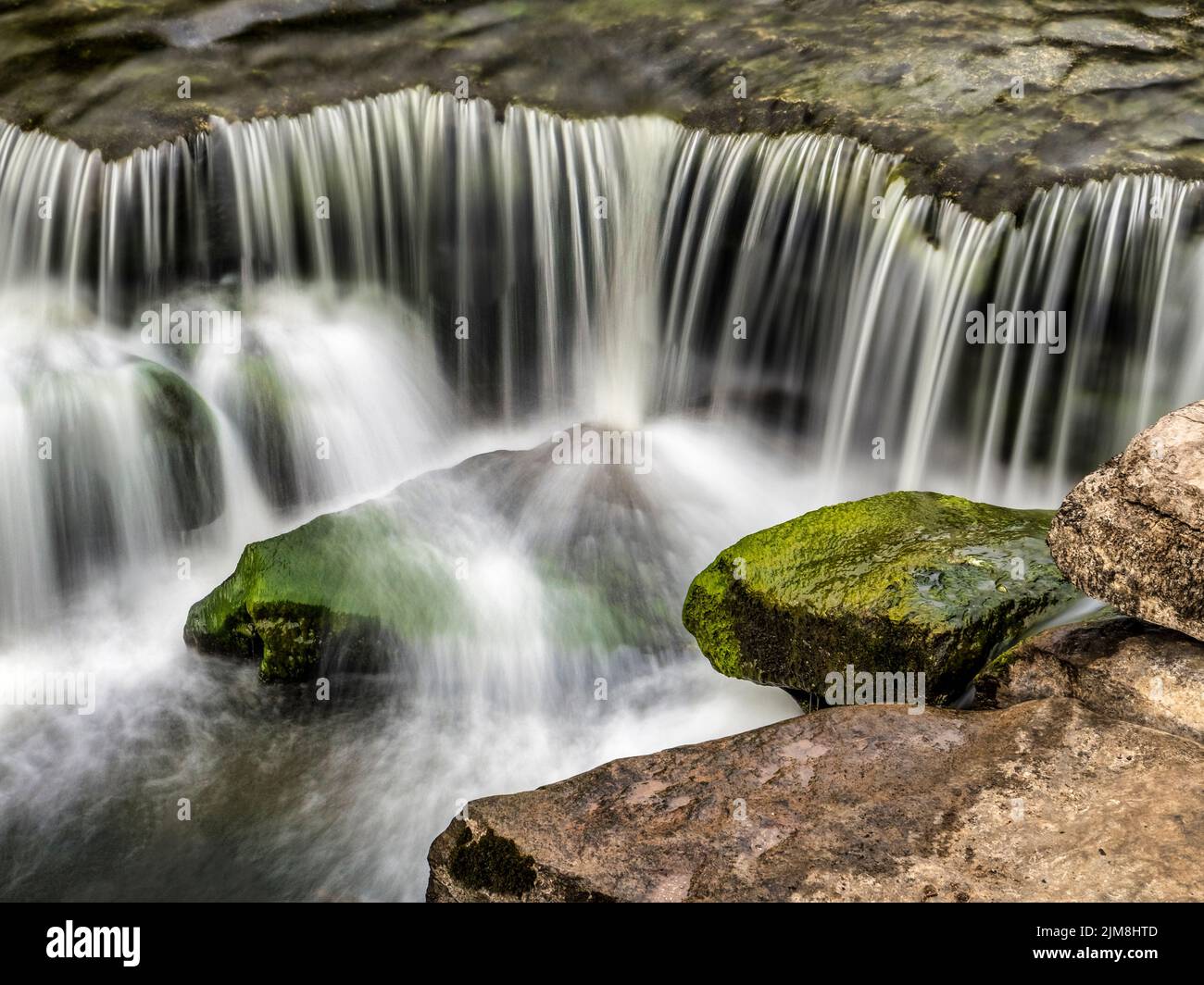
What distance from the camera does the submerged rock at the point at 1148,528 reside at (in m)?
4.64

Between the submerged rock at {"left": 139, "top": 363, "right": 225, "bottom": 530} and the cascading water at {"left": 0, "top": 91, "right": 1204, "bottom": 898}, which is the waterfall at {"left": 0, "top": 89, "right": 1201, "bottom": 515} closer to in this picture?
the cascading water at {"left": 0, "top": 91, "right": 1204, "bottom": 898}

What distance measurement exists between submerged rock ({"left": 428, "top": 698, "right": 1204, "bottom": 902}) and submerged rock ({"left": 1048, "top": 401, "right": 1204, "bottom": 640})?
47 centimetres

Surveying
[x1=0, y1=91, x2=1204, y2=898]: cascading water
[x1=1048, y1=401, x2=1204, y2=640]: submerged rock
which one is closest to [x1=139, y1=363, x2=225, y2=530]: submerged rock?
[x1=0, y1=91, x2=1204, y2=898]: cascading water

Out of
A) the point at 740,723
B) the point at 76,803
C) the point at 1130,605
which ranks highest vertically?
the point at 1130,605

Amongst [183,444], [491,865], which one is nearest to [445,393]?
[183,444]

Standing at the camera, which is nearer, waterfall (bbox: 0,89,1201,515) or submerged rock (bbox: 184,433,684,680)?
submerged rock (bbox: 184,433,684,680)

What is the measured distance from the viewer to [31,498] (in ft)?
26.4

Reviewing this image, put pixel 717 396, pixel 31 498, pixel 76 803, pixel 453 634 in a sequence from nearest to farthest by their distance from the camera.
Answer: pixel 76 803
pixel 453 634
pixel 31 498
pixel 717 396

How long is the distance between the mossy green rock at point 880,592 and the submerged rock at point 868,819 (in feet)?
2.57

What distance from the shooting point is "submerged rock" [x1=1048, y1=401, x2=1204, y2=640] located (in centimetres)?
464

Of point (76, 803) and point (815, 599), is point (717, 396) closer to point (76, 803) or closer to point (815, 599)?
point (815, 599)
